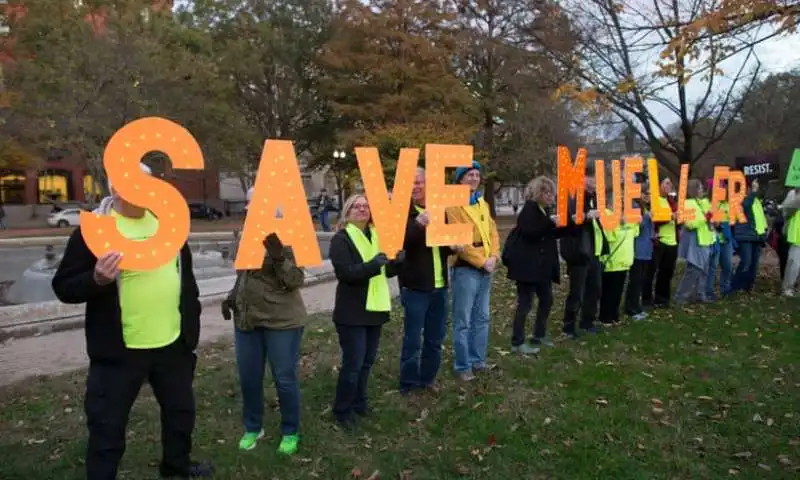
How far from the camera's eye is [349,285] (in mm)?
A: 4605

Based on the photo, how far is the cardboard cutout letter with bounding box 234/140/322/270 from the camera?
406cm

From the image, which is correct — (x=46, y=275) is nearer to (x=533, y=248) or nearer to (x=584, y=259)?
(x=533, y=248)

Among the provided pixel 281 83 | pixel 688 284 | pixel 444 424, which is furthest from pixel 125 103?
pixel 444 424

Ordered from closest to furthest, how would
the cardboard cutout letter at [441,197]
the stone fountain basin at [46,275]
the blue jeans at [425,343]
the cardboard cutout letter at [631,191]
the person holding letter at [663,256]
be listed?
the cardboard cutout letter at [441,197]
the blue jeans at [425,343]
the cardboard cutout letter at [631,191]
the person holding letter at [663,256]
the stone fountain basin at [46,275]

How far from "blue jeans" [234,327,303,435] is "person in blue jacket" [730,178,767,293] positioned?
7886mm

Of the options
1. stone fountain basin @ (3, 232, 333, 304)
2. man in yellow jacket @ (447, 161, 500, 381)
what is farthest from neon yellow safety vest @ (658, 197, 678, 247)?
stone fountain basin @ (3, 232, 333, 304)

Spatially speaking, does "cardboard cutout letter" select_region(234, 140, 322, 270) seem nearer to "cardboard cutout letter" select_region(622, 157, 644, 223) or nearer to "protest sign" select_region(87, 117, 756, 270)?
"protest sign" select_region(87, 117, 756, 270)

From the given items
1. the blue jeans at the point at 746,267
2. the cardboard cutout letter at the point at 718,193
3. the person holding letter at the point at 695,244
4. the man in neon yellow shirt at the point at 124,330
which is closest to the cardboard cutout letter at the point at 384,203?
the man in neon yellow shirt at the point at 124,330

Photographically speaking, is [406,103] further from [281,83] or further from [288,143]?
[288,143]

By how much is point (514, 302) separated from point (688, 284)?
2483 millimetres

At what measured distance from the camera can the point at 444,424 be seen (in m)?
4.78

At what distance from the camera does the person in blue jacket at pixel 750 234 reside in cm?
956

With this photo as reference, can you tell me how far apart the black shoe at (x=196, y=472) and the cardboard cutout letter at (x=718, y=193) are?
24.7 ft

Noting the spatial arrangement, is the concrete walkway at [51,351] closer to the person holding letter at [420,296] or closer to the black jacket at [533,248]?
the person holding letter at [420,296]
